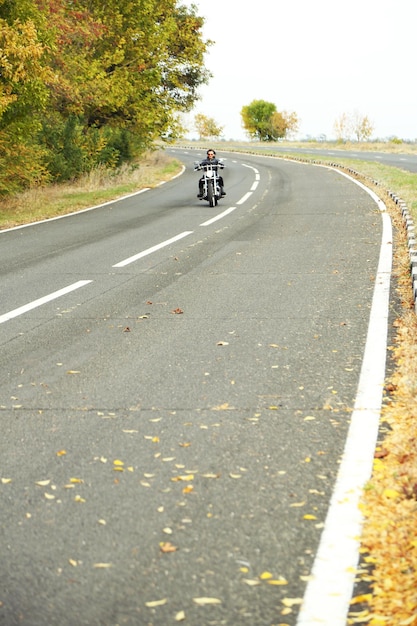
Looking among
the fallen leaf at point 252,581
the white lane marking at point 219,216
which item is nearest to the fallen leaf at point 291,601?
the fallen leaf at point 252,581

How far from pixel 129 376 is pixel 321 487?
7.36ft

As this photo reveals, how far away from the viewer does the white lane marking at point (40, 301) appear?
788cm

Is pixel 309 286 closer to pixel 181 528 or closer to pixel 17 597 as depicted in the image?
pixel 181 528

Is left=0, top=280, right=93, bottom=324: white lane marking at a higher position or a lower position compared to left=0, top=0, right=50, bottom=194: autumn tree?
lower

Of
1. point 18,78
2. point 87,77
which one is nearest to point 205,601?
point 18,78

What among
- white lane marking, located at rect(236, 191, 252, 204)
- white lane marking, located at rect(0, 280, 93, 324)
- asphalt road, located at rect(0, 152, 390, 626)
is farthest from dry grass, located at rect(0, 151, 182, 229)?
asphalt road, located at rect(0, 152, 390, 626)

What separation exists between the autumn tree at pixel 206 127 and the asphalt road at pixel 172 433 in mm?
98707

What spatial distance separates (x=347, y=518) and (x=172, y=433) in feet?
4.44

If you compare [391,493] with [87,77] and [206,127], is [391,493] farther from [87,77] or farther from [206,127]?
[206,127]

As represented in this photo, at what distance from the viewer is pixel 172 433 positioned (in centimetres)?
450

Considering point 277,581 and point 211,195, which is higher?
point 211,195

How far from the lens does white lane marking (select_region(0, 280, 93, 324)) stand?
7883 millimetres

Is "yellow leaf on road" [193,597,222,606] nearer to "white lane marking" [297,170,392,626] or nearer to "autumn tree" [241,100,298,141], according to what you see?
"white lane marking" [297,170,392,626]

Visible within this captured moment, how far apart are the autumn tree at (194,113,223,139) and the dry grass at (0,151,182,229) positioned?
74047mm
